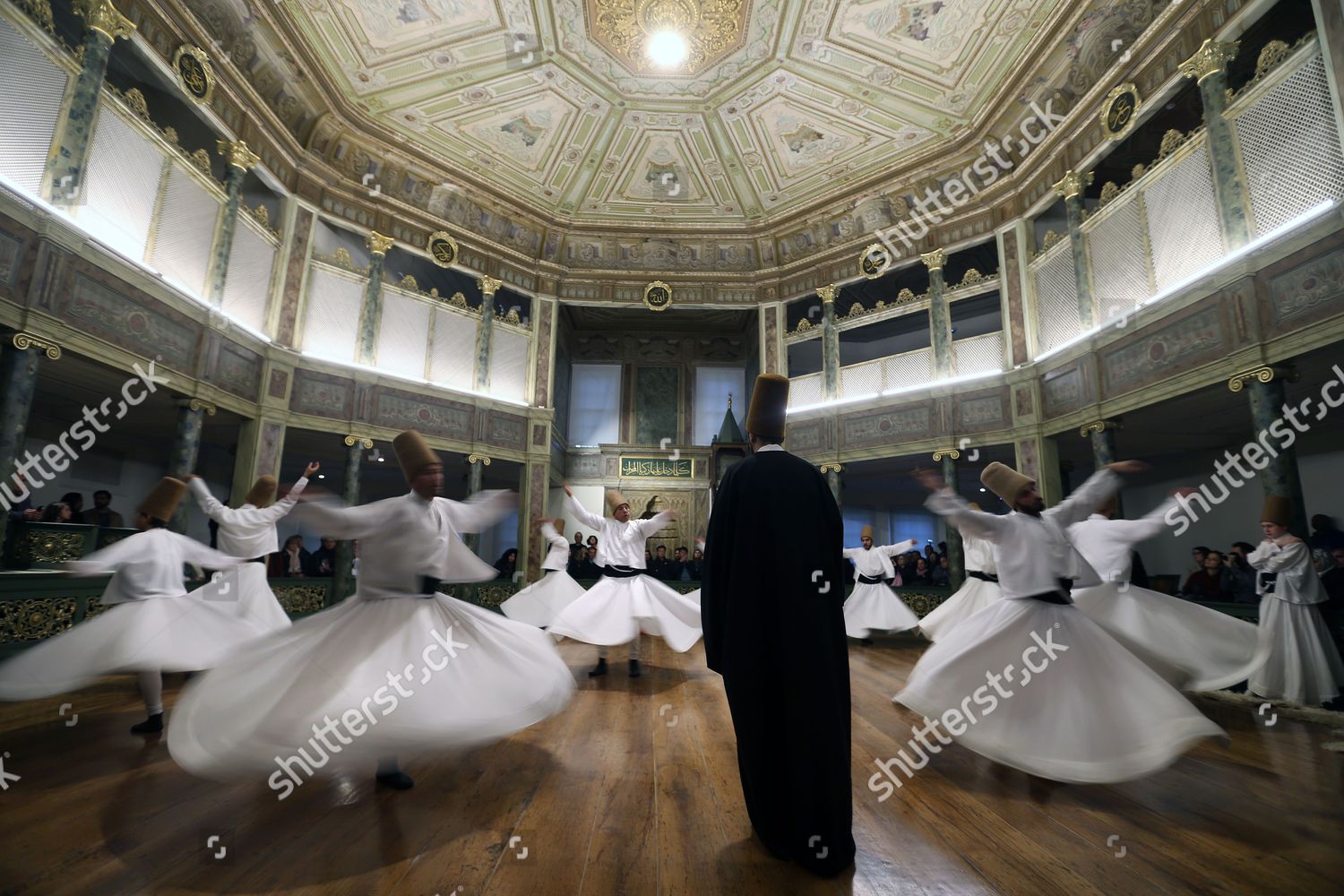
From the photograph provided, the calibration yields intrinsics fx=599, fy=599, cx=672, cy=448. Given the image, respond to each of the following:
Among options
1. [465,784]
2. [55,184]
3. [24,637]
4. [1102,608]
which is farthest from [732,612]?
[55,184]

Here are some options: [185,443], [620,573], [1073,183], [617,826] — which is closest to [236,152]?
[185,443]

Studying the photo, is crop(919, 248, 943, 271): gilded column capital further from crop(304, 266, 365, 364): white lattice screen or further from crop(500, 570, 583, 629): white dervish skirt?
crop(304, 266, 365, 364): white lattice screen

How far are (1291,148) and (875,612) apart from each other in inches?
276

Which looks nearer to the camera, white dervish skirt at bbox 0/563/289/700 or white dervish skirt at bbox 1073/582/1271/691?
white dervish skirt at bbox 0/563/289/700

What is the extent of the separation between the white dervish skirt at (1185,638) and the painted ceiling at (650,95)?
7.51 meters

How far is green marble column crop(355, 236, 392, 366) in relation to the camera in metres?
10.8

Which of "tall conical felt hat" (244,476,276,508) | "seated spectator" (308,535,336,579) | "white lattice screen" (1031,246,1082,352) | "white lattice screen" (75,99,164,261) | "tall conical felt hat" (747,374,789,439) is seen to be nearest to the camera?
"tall conical felt hat" (747,374,789,439)

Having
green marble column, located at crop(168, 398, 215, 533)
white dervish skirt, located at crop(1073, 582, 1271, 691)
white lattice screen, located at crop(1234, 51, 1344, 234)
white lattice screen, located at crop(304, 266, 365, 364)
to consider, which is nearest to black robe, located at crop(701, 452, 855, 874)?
white dervish skirt, located at crop(1073, 582, 1271, 691)

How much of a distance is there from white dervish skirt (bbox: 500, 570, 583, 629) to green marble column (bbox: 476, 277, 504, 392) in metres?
5.11

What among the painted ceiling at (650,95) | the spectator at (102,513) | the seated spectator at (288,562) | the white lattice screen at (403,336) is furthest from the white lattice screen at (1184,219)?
the spectator at (102,513)

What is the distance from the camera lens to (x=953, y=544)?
418 inches

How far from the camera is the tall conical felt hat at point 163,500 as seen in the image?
404cm

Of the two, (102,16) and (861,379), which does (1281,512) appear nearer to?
(861,379)

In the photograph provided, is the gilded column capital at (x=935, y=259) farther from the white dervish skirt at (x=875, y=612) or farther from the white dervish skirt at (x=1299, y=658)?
the white dervish skirt at (x=1299, y=658)
